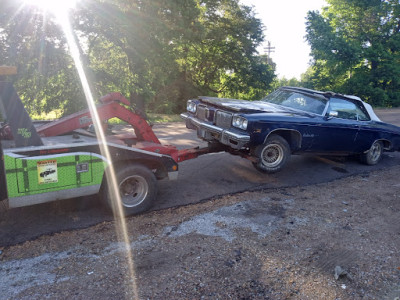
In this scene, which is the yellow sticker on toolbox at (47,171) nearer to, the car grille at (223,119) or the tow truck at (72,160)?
the tow truck at (72,160)

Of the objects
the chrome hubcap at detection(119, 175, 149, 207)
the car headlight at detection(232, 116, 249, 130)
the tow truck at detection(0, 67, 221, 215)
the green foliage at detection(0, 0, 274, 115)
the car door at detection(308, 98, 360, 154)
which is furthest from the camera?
the green foliage at detection(0, 0, 274, 115)

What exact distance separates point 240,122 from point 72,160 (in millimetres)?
3107

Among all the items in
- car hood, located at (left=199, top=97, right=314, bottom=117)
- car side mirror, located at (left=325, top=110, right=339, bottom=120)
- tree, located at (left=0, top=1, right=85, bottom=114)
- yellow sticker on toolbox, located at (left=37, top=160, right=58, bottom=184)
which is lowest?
yellow sticker on toolbox, located at (left=37, top=160, right=58, bottom=184)

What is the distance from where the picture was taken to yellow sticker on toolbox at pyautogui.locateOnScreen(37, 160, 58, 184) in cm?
392

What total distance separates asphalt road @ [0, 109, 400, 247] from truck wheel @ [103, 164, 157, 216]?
0.27m

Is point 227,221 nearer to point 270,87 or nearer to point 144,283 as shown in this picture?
point 144,283

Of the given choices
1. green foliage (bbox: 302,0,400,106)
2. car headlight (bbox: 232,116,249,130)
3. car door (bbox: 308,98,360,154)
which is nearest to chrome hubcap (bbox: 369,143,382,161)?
car door (bbox: 308,98,360,154)

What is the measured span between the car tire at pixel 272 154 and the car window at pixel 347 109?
1522 mm

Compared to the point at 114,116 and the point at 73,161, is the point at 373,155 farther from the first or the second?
→ the point at 73,161

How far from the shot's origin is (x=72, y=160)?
411 cm

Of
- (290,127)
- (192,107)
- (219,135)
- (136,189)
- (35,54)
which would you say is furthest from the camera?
(35,54)

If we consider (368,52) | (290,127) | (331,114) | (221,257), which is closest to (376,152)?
(331,114)

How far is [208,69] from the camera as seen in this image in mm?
28469

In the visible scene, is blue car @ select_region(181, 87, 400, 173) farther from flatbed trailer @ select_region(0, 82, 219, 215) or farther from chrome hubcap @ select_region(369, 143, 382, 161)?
flatbed trailer @ select_region(0, 82, 219, 215)
